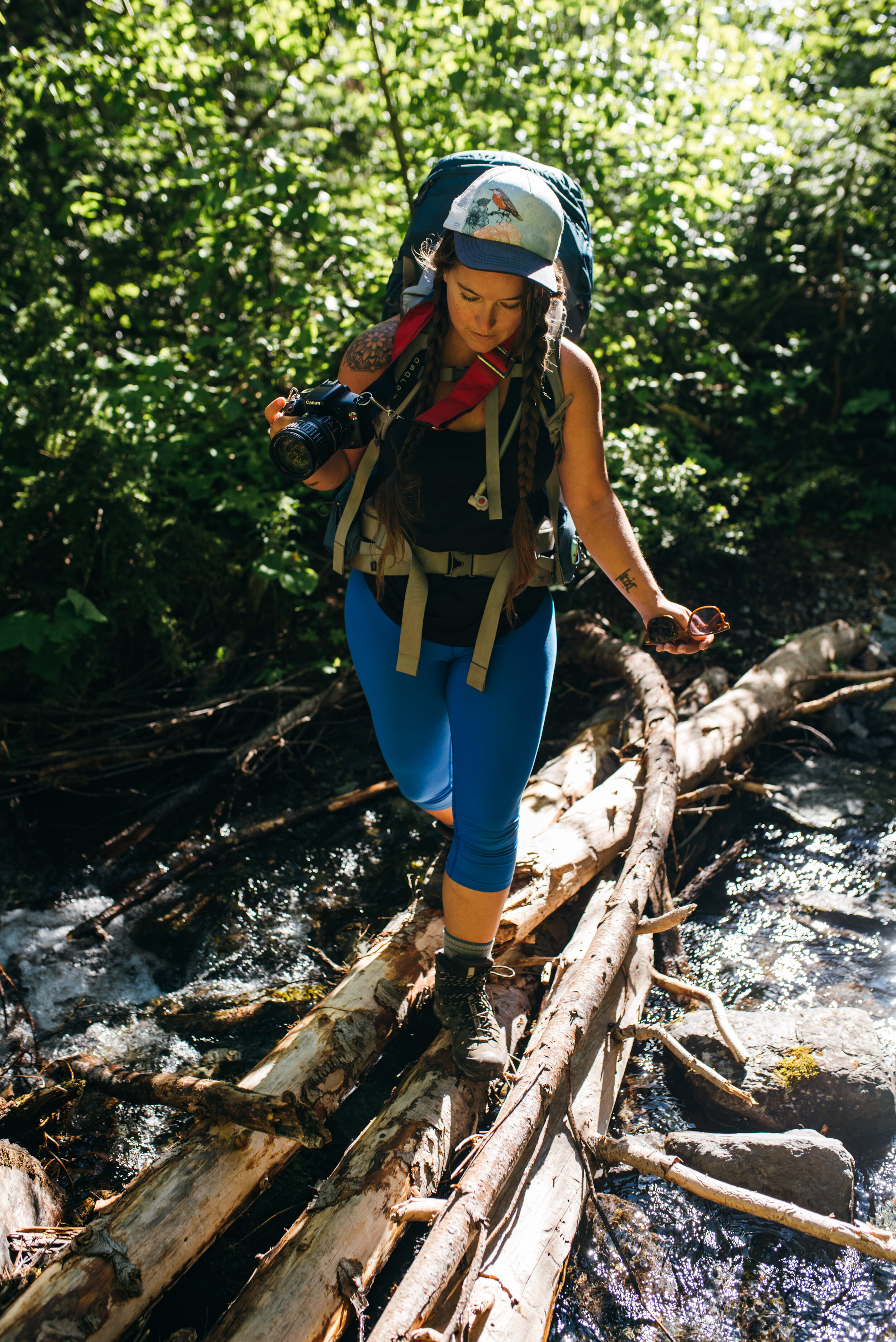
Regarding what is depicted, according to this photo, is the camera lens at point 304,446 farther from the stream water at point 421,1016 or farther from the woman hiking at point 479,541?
the stream water at point 421,1016

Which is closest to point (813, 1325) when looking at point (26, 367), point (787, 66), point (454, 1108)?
point (454, 1108)

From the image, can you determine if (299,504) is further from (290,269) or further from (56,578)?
(290,269)

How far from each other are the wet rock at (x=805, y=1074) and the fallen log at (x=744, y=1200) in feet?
1.01

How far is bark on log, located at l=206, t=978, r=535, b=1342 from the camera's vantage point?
179 centimetres

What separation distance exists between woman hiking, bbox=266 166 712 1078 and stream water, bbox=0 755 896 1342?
0.70 metres

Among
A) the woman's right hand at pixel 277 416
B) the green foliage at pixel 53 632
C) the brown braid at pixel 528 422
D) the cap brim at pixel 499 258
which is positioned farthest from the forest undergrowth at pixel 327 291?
the cap brim at pixel 499 258

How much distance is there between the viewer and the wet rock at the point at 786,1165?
7.36 ft

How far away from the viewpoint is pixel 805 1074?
2.53 meters

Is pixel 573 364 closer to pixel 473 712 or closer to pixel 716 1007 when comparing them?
pixel 473 712

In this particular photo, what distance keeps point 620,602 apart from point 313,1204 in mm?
3883

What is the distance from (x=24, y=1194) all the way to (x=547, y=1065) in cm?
155

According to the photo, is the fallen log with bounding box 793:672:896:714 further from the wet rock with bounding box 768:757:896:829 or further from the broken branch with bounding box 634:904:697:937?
the broken branch with bounding box 634:904:697:937

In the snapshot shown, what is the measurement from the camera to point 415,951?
9.02 feet

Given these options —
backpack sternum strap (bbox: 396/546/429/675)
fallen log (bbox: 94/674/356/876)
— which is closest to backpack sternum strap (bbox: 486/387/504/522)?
backpack sternum strap (bbox: 396/546/429/675)
